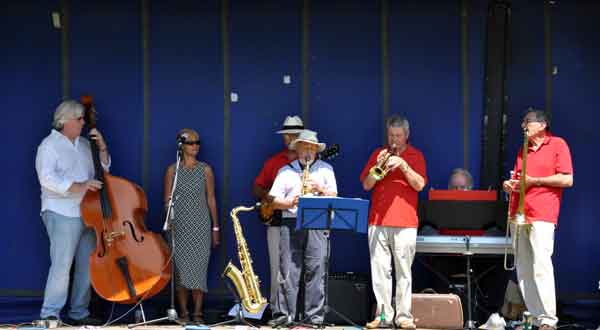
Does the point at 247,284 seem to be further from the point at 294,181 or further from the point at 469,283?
the point at 469,283

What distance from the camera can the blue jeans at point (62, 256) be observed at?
8156 millimetres

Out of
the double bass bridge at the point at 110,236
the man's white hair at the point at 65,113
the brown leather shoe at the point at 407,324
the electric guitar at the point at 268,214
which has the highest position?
the man's white hair at the point at 65,113

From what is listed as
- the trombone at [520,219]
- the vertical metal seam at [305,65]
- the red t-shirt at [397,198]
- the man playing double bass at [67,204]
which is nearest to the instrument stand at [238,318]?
the man playing double bass at [67,204]

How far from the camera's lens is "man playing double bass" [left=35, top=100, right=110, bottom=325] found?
8.16m

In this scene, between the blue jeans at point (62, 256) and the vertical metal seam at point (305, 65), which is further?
the vertical metal seam at point (305, 65)

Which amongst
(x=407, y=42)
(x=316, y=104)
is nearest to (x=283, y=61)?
(x=316, y=104)

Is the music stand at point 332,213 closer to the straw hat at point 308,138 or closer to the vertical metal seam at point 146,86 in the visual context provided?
the straw hat at point 308,138

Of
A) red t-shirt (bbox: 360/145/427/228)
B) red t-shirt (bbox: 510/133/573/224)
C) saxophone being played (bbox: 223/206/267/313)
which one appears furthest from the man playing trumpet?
saxophone being played (bbox: 223/206/267/313)

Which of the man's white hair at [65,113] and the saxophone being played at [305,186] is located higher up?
the man's white hair at [65,113]

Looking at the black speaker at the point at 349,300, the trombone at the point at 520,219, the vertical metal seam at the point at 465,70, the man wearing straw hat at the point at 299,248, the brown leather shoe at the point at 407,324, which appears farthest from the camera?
the vertical metal seam at the point at 465,70

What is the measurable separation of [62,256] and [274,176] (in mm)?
1767

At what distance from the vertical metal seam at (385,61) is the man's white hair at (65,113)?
8.01 ft

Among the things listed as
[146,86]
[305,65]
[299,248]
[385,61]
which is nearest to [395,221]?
[299,248]

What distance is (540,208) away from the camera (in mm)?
7824
